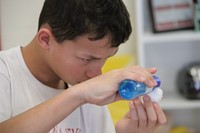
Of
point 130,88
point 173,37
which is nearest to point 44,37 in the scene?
point 130,88

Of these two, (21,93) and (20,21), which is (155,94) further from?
(20,21)

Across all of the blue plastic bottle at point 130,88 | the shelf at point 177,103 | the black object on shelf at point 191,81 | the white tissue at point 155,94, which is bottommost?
the shelf at point 177,103

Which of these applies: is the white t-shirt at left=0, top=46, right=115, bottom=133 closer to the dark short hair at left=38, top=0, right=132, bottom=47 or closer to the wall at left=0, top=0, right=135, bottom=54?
the dark short hair at left=38, top=0, right=132, bottom=47

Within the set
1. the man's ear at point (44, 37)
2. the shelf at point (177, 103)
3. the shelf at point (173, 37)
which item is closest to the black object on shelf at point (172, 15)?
the shelf at point (173, 37)

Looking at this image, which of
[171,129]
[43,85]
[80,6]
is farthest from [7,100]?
[171,129]

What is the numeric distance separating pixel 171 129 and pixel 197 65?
378mm

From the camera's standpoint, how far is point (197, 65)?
178 cm

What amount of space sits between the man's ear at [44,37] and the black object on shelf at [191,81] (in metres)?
0.98

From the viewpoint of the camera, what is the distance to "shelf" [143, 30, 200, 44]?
163cm

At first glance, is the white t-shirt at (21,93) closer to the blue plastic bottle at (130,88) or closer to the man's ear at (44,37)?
the man's ear at (44,37)

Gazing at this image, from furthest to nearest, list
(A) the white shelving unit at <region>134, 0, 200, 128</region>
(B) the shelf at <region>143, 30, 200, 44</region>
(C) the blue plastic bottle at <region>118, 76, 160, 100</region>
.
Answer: (A) the white shelving unit at <region>134, 0, 200, 128</region>, (B) the shelf at <region>143, 30, 200, 44</region>, (C) the blue plastic bottle at <region>118, 76, 160, 100</region>

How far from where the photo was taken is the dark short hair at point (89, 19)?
2.89 feet

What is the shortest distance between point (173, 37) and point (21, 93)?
3.03 feet

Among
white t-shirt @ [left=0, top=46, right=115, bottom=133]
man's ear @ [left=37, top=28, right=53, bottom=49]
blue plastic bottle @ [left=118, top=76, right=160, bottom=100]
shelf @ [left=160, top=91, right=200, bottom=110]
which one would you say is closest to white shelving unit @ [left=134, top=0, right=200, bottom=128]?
shelf @ [left=160, top=91, right=200, bottom=110]
